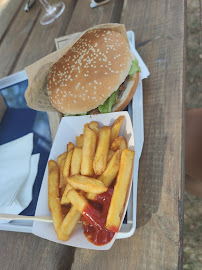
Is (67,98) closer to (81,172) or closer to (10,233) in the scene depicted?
(81,172)

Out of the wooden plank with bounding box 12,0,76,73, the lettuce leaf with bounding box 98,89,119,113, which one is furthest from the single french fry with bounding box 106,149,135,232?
the wooden plank with bounding box 12,0,76,73

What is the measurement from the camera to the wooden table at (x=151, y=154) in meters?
1.12

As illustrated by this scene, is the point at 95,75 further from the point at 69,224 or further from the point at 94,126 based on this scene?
the point at 69,224

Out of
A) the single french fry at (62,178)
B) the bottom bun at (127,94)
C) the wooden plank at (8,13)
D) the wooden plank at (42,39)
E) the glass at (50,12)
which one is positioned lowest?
the bottom bun at (127,94)

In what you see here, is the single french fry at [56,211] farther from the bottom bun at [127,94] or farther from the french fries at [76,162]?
the bottom bun at [127,94]

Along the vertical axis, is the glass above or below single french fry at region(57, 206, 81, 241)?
above

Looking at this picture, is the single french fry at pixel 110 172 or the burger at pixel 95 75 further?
the burger at pixel 95 75

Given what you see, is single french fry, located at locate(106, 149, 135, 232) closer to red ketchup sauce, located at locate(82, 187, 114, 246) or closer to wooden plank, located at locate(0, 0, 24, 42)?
red ketchup sauce, located at locate(82, 187, 114, 246)

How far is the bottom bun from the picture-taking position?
1.51 meters

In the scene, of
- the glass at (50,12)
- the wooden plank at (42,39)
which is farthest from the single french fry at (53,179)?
the glass at (50,12)

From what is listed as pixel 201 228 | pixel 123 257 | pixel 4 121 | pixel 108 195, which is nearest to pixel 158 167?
pixel 108 195

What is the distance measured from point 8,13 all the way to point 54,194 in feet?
7.84

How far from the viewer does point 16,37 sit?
7.97ft

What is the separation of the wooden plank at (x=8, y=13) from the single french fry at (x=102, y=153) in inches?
79.1
